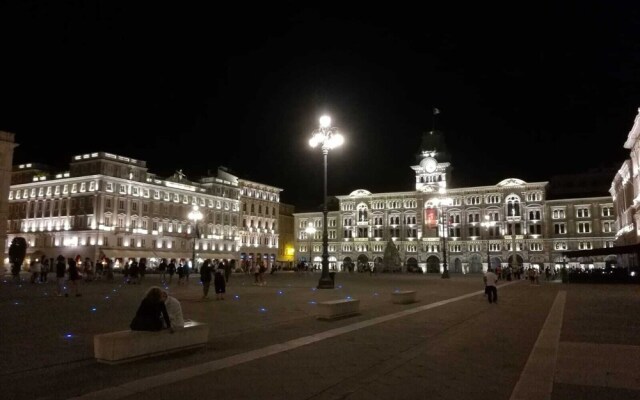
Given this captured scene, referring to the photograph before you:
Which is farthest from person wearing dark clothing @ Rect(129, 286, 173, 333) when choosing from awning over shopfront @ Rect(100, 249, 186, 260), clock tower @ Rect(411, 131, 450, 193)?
clock tower @ Rect(411, 131, 450, 193)

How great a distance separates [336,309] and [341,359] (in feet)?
18.3

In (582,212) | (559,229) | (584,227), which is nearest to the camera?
(584,227)

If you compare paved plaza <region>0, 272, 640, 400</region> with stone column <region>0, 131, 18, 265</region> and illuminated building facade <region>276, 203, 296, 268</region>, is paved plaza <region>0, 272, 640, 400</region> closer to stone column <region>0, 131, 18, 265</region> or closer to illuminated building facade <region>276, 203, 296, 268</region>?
stone column <region>0, 131, 18, 265</region>

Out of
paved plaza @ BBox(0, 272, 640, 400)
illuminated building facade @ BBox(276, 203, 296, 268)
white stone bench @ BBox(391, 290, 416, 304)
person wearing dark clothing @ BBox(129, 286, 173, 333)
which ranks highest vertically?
illuminated building facade @ BBox(276, 203, 296, 268)

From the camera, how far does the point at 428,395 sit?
6.66 m

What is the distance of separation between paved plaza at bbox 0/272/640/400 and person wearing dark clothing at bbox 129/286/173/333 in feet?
1.83

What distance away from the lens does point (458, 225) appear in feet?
319

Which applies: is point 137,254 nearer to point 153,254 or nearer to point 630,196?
point 153,254

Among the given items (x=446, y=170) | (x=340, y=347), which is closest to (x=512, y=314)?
(x=340, y=347)

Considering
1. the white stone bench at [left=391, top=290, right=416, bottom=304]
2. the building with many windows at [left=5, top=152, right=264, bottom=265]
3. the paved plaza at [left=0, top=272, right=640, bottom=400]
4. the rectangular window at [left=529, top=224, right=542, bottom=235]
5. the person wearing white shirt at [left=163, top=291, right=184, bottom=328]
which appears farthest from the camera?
the rectangular window at [left=529, top=224, right=542, bottom=235]

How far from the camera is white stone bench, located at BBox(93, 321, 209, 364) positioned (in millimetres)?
8203

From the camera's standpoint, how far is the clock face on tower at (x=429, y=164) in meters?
102

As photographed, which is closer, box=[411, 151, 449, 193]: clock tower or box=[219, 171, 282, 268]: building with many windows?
box=[219, 171, 282, 268]: building with many windows

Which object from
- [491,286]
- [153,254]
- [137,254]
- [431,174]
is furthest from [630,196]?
[137,254]
